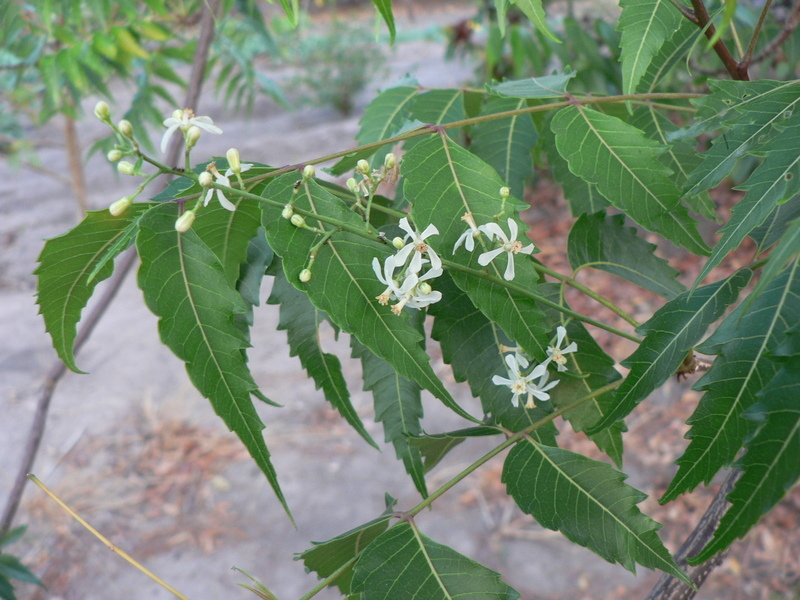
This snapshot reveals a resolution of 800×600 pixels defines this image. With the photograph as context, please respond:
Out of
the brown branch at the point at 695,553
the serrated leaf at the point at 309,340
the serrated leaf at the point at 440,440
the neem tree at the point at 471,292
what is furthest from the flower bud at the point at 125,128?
the brown branch at the point at 695,553

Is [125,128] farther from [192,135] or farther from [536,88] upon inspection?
[536,88]

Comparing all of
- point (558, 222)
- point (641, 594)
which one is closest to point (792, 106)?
point (641, 594)

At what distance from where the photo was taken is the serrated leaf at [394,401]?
0.50m

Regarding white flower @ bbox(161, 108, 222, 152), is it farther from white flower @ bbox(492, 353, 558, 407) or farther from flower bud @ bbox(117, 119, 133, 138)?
white flower @ bbox(492, 353, 558, 407)

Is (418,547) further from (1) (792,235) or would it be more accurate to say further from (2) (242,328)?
(1) (792,235)

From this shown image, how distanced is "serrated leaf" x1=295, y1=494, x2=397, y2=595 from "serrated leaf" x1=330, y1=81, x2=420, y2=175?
1.01 feet

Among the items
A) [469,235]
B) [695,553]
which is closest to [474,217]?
[469,235]

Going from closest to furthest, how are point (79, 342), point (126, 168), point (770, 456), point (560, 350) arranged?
1. point (770, 456)
2. point (126, 168)
3. point (560, 350)
4. point (79, 342)

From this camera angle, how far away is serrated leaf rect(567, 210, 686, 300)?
0.57 meters

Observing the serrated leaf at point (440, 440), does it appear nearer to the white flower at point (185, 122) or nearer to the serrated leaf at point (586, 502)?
the serrated leaf at point (586, 502)

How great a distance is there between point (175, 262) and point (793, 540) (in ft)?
6.78

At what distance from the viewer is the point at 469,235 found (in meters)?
0.41

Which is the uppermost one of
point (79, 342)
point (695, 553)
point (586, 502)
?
point (586, 502)

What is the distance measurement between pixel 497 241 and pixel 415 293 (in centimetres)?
6
